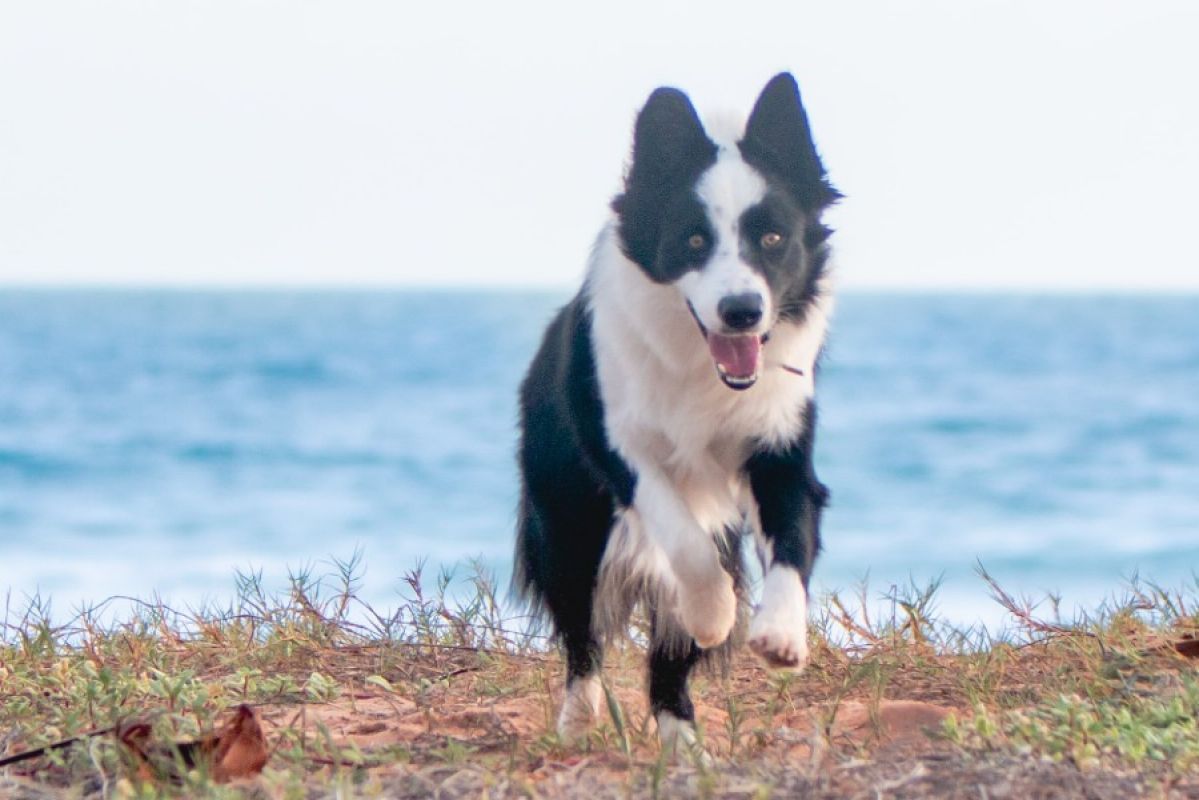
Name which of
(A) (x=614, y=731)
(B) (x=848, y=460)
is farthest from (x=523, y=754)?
(B) (x=848, y=460)

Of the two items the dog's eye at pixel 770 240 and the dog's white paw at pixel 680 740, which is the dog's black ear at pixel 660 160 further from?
the dog's white paw at pixel 680 740

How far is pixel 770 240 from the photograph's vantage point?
3934 millimetres

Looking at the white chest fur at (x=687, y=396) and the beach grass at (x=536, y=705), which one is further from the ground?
the white chest fur at (x=687, y=396)

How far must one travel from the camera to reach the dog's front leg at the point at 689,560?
3.85 meters

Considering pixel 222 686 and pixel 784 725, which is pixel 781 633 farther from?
pixel 222 686

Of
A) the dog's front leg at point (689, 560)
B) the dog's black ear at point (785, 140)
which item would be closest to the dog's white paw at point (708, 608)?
the dog's front leg at point (689, 560)

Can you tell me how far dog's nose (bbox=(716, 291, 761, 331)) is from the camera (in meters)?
3.74

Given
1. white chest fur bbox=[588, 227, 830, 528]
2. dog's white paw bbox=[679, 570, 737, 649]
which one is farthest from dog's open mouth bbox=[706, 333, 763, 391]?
dog's white paw bbox=[679, 570, 737, 649]

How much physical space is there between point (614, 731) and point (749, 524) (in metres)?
0.76

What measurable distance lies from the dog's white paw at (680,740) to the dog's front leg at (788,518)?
37cm

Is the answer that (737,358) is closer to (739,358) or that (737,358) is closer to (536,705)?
(739,358)

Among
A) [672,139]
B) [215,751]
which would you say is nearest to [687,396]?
[672,139]

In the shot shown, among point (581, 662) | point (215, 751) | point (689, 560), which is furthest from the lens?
point (581, 662)

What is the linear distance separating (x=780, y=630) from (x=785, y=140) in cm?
134
